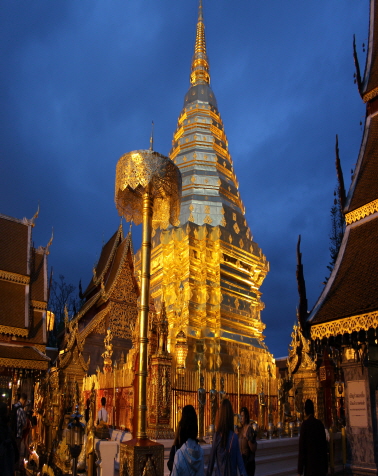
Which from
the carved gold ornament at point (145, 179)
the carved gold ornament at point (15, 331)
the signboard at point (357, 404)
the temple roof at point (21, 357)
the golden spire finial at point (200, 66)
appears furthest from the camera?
the golden spire finial at point (200, 66)

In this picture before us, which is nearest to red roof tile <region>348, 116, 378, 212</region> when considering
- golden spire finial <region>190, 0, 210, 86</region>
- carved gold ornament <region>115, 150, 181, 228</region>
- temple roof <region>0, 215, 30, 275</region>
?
carved gold ornament <region>115, 150, 181, 228</region>

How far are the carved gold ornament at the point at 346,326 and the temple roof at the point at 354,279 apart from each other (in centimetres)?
7

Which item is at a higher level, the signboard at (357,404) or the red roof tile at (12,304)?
the red roof tile at (12,304)

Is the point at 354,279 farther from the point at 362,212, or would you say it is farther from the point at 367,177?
the point at 367,177

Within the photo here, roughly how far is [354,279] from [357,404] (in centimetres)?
250

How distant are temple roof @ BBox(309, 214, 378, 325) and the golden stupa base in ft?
10.6

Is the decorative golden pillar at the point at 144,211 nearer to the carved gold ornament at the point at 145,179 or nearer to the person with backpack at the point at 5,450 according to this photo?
the carved gold ornament at the point at 145,179

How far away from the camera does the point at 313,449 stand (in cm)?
471

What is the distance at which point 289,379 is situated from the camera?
1131 cm

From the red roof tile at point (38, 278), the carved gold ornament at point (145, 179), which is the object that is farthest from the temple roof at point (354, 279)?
the red roof tile at point (38, 278)

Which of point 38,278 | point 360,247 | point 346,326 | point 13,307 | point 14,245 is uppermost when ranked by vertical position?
point 14,245

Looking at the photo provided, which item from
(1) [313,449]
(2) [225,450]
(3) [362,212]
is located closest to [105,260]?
(3) [362,212]

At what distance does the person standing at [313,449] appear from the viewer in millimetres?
4676

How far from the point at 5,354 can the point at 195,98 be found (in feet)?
47.6
